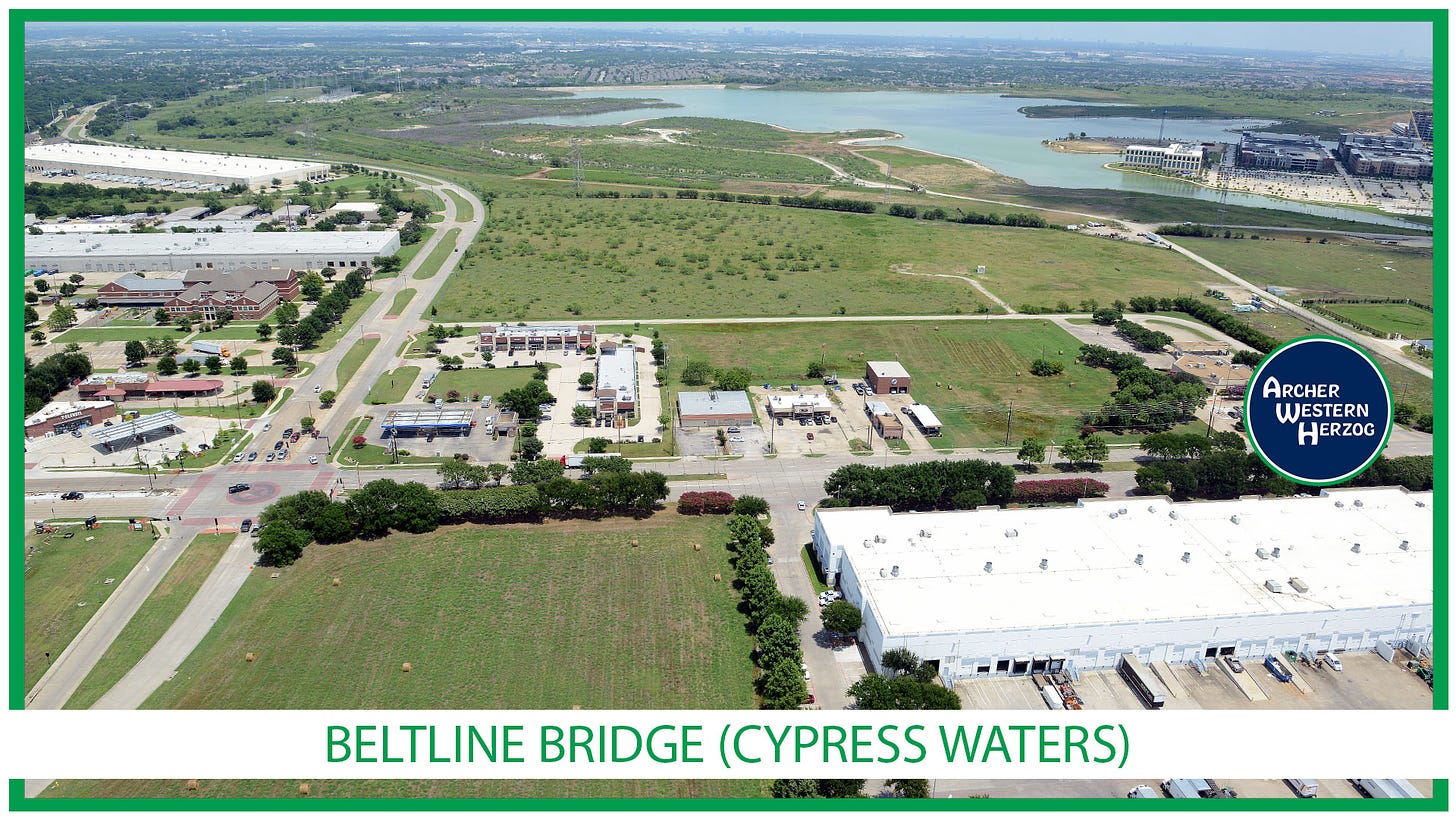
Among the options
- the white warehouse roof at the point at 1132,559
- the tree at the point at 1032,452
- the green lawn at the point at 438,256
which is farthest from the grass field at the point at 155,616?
the green lawn at the point at 438,256

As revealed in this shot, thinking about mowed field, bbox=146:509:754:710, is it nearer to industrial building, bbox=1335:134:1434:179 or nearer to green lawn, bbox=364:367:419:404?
green lawn, bbox=364:367:419:404

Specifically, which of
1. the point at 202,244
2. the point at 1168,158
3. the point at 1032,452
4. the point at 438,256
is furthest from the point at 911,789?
the point at 1168,158

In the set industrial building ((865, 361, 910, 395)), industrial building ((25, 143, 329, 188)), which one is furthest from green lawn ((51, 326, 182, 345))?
industrial building ((25, 143, 329, 188))

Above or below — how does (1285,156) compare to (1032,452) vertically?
above

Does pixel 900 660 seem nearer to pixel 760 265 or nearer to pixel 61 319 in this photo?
pixel 760 265

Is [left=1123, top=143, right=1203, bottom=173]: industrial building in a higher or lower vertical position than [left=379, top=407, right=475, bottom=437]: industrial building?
higher

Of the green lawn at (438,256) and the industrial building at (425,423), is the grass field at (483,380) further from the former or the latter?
the green lawn at (438,256)
